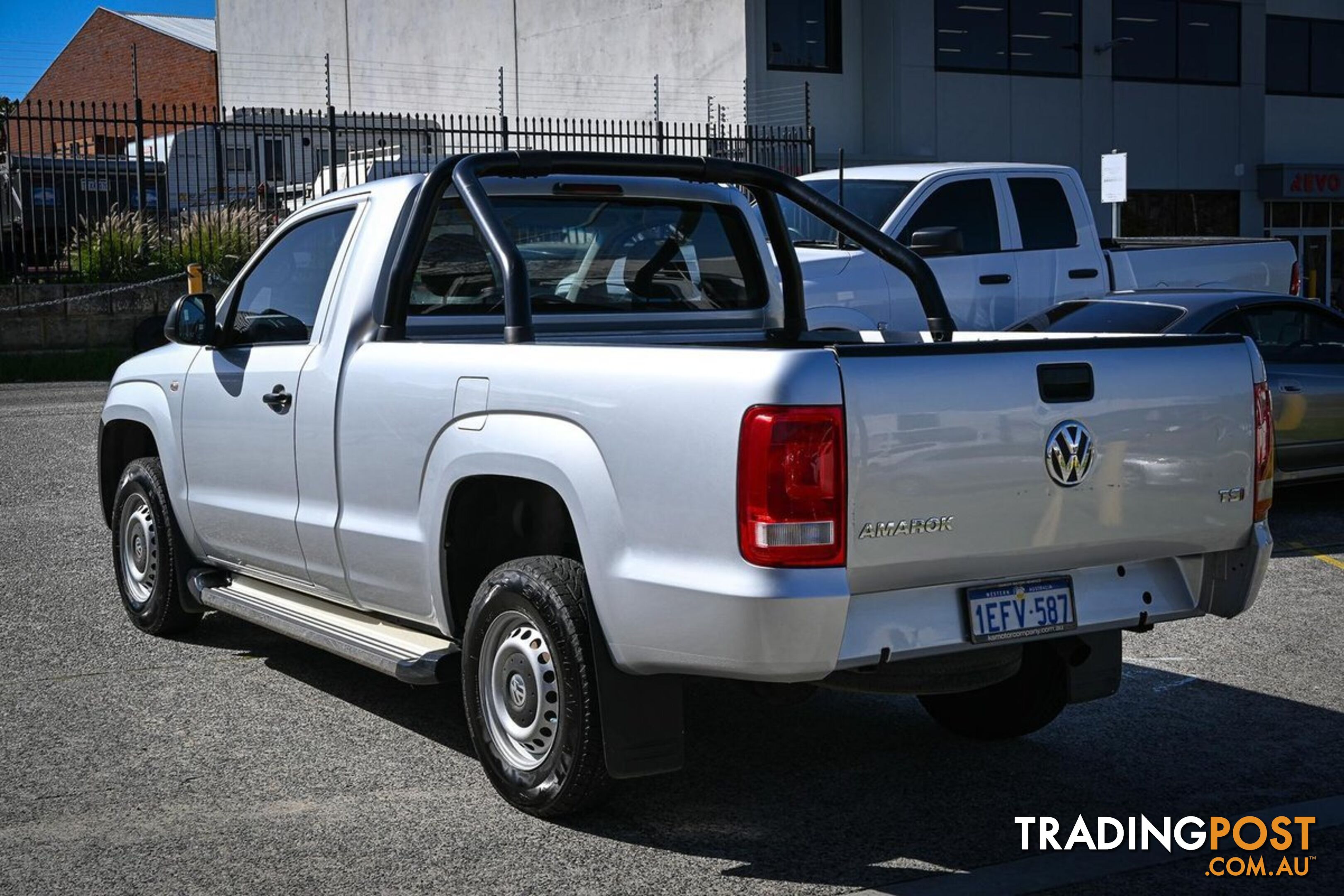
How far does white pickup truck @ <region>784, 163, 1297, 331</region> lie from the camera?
12.2 m

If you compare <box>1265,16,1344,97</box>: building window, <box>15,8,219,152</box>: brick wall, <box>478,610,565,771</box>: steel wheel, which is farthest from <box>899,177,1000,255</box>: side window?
<box>15,8,219,152</box>: brick wall

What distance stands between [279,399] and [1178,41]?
32.7m

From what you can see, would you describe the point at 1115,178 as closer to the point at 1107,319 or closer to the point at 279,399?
the point at 1107,319

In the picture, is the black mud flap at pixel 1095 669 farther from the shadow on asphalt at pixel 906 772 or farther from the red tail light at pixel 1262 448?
the red tail light at pixel 1262 448

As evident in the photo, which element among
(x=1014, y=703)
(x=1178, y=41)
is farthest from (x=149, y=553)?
(x=1178, y=41)

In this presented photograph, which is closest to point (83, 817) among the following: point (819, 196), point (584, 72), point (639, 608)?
point (639, 608)

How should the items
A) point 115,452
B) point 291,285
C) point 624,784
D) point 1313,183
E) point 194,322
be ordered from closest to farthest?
point 624,784 < point 291,285 < point 194,322 < point 115,452 < point 1313,183

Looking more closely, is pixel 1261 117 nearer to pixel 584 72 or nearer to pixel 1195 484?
pixel 584 72

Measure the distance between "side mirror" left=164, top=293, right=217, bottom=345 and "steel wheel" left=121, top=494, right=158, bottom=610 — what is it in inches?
36.6

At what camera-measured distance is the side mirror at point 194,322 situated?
6695mm

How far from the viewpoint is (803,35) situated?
3102 centimetres

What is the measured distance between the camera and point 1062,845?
15.6ft

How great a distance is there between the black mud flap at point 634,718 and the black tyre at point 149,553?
314 centimetres
